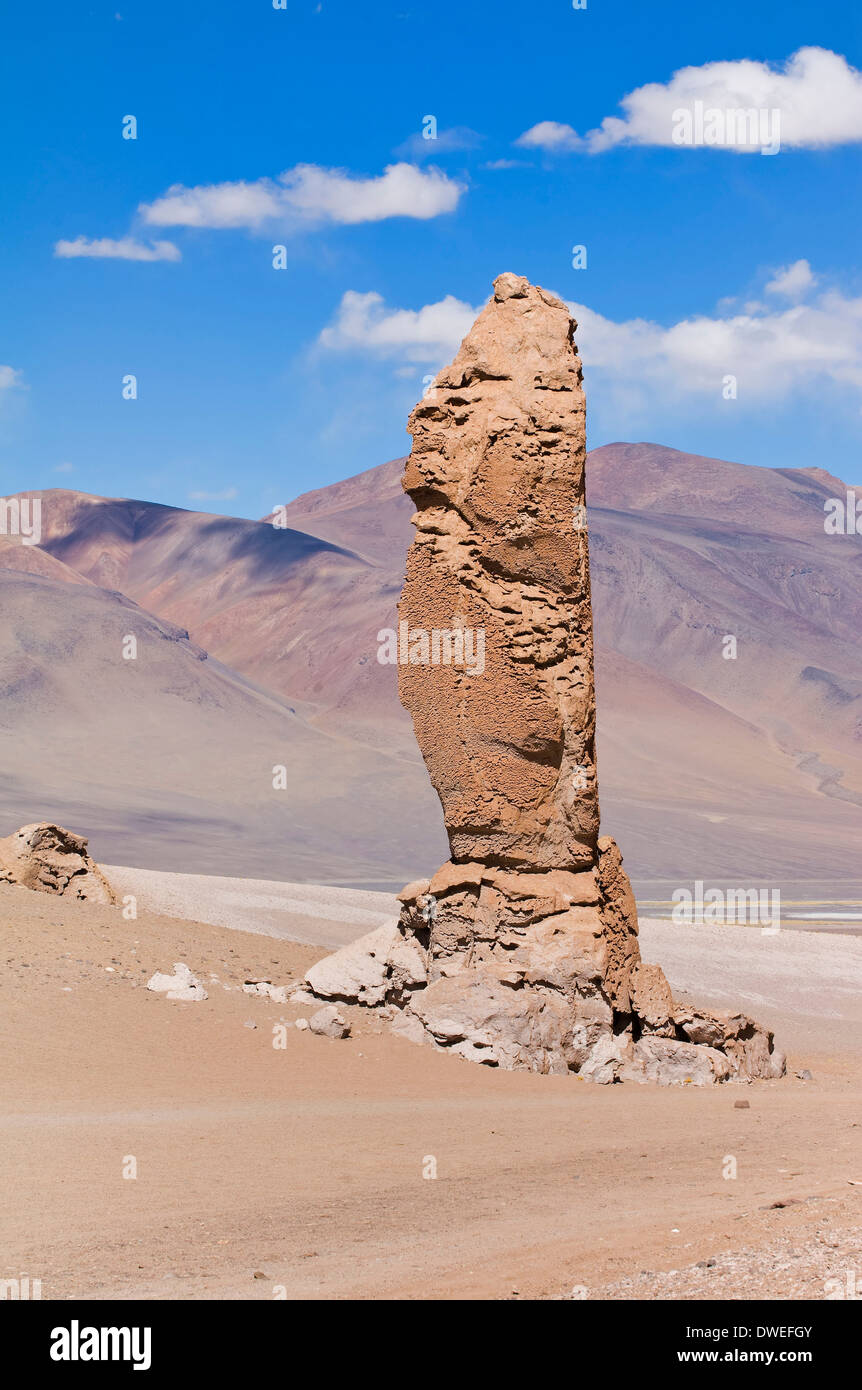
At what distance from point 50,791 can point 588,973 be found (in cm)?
4593

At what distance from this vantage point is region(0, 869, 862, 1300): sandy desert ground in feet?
19.1

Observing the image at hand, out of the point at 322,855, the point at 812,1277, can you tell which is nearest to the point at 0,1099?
the point at 812,1277

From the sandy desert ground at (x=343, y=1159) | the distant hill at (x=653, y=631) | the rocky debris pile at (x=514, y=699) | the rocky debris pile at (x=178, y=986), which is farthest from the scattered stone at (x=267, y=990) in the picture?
the distant hill at (x=653, y=631)

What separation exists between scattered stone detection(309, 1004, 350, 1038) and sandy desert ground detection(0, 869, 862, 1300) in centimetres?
11

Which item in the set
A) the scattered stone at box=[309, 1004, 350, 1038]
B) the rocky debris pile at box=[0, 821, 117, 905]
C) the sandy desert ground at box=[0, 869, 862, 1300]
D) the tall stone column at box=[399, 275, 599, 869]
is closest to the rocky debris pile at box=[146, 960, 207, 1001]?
the sandy desert ground at box=[0, 869, 862, 1300]

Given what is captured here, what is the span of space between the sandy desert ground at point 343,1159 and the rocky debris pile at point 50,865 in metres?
1.27

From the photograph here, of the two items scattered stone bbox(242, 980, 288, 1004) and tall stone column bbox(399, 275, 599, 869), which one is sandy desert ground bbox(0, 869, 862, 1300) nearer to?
scattered stone bbox(242, 980, 288, 1004)

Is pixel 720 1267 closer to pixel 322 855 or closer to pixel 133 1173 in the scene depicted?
pixel 133 1173

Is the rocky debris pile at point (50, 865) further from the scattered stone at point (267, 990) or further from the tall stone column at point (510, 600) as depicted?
→ the tall stone column at point (510, 600)

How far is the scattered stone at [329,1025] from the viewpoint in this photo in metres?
11.3

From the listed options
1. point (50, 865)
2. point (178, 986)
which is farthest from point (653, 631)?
point (178, 986)

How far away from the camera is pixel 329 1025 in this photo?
11359 millimetres

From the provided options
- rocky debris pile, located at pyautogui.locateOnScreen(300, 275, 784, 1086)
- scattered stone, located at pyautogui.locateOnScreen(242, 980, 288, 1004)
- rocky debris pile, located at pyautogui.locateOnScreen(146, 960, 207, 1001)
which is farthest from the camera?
scattered stone, located at pyautogui.locateOnScreen(242, 980, 288, 1004)

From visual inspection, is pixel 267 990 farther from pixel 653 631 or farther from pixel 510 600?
pixel 653 631
